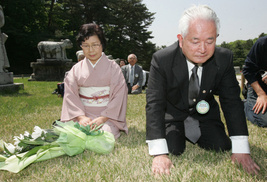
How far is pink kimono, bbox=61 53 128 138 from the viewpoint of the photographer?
271 centimetres

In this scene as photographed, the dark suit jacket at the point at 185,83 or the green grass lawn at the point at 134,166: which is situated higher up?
the dark suit jacket at the point at 185,83

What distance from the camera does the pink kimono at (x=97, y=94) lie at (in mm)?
2711

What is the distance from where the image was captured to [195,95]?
78.2 inches

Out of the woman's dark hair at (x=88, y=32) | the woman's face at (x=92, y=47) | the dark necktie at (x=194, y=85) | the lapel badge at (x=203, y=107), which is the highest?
the woman's dark hair at (x=88, y=32)

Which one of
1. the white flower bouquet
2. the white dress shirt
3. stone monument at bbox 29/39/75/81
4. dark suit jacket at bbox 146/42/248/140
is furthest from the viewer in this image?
stone monument at bbox 29/39/75/81

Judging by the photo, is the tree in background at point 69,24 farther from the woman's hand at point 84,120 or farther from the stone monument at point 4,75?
the woman's hand at point 84,120

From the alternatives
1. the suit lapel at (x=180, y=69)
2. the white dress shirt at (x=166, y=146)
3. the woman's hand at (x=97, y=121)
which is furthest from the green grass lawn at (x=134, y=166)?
the suit lapel at (x=180, y=69)

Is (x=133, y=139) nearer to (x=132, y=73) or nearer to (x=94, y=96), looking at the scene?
(x=94, y=96)

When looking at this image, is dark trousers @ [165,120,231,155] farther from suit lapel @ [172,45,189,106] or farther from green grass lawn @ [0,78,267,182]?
suit lapel @ [172,45,189,106]

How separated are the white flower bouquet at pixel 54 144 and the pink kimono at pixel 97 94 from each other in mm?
395

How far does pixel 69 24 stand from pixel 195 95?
27773 mm

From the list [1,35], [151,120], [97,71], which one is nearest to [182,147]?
[151,120]

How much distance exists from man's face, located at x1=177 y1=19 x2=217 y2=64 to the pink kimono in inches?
50.1

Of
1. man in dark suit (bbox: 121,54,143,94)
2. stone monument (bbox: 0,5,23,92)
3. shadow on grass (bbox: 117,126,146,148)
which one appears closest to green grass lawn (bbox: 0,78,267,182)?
shadow on grass (bbox: 117,126,146,148)
